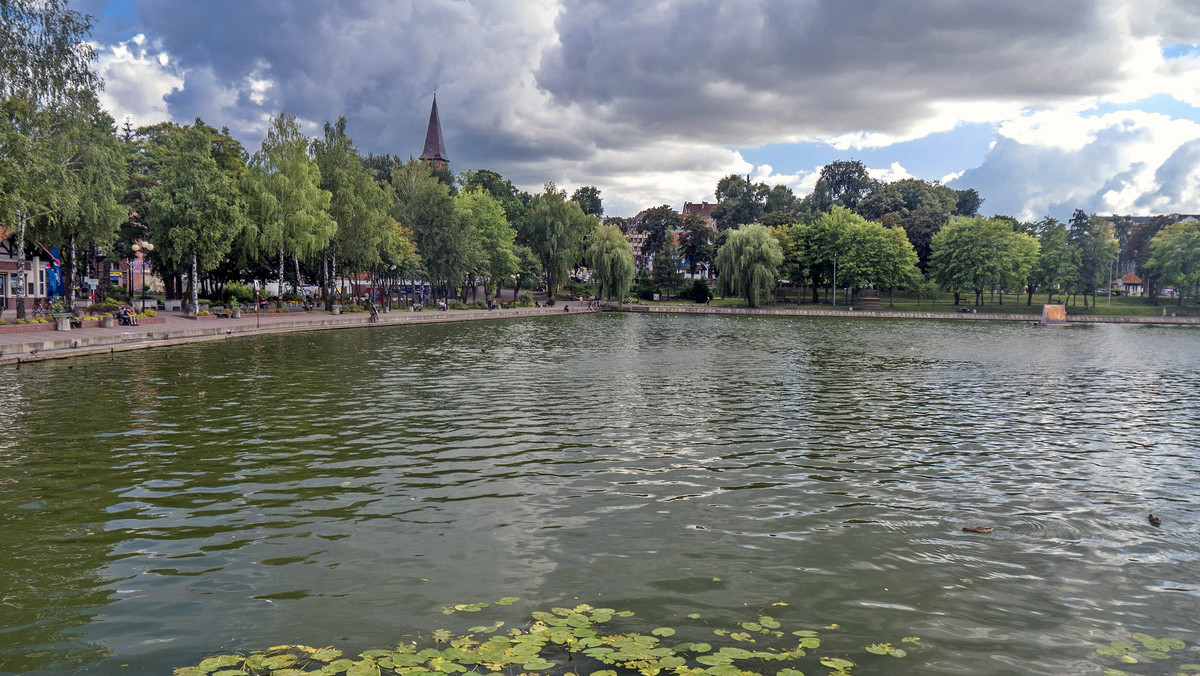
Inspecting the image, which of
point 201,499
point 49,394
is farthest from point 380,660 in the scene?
point 49,394

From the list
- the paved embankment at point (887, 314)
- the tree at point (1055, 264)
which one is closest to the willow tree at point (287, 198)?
the paved embankment at point (887, 314)

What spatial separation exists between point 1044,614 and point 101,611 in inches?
367

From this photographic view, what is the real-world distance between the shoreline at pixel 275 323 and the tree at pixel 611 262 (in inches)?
167

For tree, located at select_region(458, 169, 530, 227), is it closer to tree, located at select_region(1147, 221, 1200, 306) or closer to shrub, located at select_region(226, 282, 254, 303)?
shrub, located at select_region(226, 282, 254, 303)

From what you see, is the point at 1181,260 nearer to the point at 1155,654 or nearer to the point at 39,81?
the point at 1155,654

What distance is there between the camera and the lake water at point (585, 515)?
6680mm

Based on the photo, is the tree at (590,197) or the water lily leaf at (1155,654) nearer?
the water lily leaf at (1155,654)

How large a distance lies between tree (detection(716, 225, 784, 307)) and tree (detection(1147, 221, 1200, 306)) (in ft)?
179

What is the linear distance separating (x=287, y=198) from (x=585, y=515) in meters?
53.9

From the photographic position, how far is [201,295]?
73.6 m

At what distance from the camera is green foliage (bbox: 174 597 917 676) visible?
5.59 metres

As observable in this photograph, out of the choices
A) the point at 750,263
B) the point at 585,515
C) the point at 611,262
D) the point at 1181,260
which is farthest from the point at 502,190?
the point at 585,515

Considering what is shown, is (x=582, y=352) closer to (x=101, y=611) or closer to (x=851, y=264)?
(x=101, y=611)

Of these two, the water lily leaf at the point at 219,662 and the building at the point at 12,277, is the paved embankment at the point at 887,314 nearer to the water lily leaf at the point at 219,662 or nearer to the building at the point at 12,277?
the building at the point at 12,277
